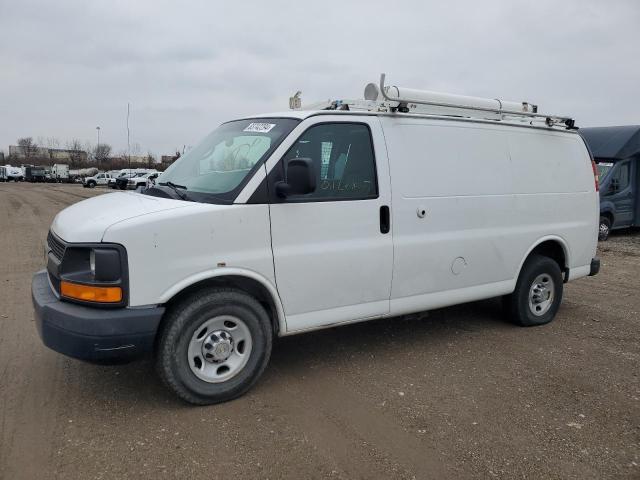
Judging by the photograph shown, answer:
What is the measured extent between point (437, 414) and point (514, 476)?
76 cm

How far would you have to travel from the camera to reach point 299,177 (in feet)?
12.2

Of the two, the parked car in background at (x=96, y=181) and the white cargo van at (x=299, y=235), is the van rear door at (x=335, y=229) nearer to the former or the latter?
the white cargo van at (x=299, y=235)

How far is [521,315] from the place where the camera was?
18.5ft

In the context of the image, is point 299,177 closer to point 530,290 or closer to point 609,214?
point 530,290

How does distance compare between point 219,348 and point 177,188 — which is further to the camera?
point 177,188

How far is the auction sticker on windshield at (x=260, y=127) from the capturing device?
13.8 ft

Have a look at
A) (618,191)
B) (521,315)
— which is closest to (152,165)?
(618,191)

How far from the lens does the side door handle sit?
14.1 ft

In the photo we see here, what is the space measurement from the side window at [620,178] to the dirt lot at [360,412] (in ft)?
29.7

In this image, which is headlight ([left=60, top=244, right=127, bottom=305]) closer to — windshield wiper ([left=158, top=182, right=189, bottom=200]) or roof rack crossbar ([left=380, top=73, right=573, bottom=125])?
windshield wiper ([left=158, top=182, right=189, bottom=200])

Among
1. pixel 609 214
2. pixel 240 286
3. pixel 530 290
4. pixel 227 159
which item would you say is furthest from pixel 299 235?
pixel 609 214

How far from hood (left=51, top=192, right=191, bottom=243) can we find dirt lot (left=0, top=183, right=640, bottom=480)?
1.25 metres

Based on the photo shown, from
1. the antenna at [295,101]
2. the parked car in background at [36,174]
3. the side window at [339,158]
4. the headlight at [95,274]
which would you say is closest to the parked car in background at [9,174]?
the parked car in background at [36,174]

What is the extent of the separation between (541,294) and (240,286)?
11.8ft
